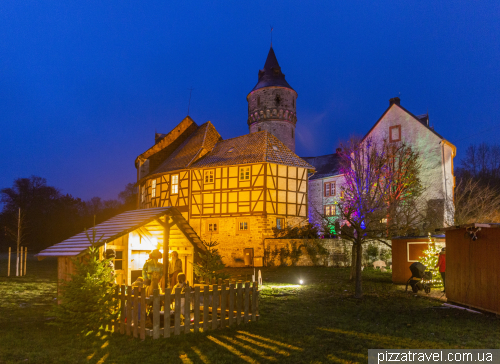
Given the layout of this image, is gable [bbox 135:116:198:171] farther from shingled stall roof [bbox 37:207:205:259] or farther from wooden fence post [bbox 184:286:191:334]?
wooden fence post [bbox 184:286:191:334]

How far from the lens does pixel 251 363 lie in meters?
5.80

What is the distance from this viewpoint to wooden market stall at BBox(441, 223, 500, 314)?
9.50 metres

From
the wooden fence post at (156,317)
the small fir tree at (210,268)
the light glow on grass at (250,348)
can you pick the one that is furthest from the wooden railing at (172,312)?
the small fir tree at (210,268)

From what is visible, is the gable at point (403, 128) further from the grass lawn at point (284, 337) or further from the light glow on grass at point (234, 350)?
the light glow on grass at point (234, 350)

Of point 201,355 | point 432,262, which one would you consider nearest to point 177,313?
point 201,355

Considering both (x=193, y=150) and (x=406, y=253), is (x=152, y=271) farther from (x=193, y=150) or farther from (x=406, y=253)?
(x=193, y=150)

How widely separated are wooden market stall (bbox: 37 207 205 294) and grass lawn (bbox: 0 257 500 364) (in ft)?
5.16

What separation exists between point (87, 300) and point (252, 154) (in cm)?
2203

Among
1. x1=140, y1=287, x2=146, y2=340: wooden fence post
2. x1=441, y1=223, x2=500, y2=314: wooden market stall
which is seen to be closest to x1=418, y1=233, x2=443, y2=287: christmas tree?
x1=441, y1=223, x2=500, y2=314: wooden market stall

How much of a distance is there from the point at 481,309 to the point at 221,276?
6419 mm

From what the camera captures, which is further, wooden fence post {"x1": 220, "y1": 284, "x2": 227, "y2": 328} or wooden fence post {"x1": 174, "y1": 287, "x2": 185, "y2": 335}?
wooden fence post {"x1": 220, "y1": 284, "x2": 227, "y2": 328}

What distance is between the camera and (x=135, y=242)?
11.0m

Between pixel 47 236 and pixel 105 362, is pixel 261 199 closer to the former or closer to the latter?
pixel 105 362

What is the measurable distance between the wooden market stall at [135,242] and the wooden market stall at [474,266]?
7.03m
